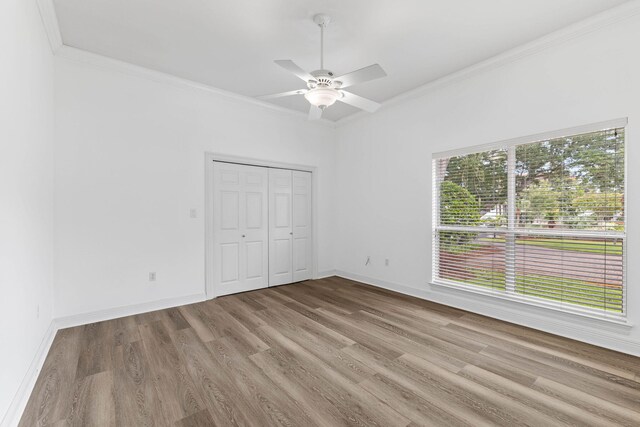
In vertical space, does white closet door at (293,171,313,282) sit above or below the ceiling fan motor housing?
below

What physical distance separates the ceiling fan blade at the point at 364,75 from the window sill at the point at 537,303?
284cm

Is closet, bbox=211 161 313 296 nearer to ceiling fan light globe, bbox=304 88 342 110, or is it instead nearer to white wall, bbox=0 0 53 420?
white wall, bbox=0 0 53 420

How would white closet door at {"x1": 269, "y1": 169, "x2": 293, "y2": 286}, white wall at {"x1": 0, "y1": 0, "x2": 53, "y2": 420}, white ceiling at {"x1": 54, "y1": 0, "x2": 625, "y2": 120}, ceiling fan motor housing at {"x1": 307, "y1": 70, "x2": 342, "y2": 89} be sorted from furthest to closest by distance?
white closet door at {"x1": 269, "y1": 169, "x2": 293, "y2": 286}, white ceiling at {"x1": 54, "y1": 0, "x2": 625, "y2": 120}, ceiling fan motor housing at {"x1": 307, "y1": 70, "x2": 342, "y2": 89}, white wall at {"x1": 0, "y1": 0, "x2": 53, "y2": 420}

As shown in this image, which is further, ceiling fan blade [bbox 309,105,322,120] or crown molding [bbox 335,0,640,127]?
ceiling fan blade [bbox 309,105,322,120]

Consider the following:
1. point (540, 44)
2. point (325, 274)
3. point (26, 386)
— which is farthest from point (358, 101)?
point (325, 274)

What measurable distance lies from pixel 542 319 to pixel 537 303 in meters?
0.16

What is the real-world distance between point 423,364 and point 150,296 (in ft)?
10.7

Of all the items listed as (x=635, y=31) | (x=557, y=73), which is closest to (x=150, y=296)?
(x=557, y=73)

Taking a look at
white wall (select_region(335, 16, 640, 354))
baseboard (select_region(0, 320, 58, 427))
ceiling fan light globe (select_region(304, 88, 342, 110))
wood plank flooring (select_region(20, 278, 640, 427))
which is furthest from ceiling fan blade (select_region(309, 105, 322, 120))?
baseboard (select_region(0, 320, 58, 427))

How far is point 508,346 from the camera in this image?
9.01 feet

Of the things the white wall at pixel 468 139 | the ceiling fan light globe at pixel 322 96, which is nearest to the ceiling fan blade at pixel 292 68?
the ceiling fan light globe at pixel 322 96

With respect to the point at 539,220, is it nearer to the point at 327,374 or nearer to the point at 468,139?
the point at 468,139

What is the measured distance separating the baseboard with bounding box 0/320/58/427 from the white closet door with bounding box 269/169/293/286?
2.80 metres

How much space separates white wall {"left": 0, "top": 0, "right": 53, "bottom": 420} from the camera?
5.68 feet
